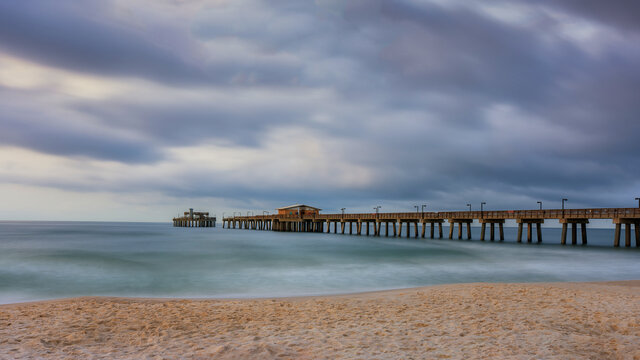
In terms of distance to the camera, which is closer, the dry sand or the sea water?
the dry sand

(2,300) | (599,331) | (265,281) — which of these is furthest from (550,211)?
(2,300)

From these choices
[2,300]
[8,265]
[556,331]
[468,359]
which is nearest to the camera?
[468,359]

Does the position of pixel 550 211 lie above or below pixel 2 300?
above

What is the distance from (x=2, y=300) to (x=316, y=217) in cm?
6388

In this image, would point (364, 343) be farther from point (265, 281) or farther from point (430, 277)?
point (430, 277)

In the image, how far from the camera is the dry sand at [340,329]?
6621 millimetres

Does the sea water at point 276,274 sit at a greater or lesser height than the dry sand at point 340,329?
lesser

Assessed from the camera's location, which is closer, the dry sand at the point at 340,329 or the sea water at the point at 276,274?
the dry sand at the point at 340,329

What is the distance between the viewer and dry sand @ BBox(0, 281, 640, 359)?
6.62 m

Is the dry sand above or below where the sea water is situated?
above

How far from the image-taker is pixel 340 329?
26.5ft

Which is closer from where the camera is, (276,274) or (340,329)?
(340,329)

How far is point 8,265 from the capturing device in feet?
84.6

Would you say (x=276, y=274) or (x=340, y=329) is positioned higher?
(x=340, y=329)
